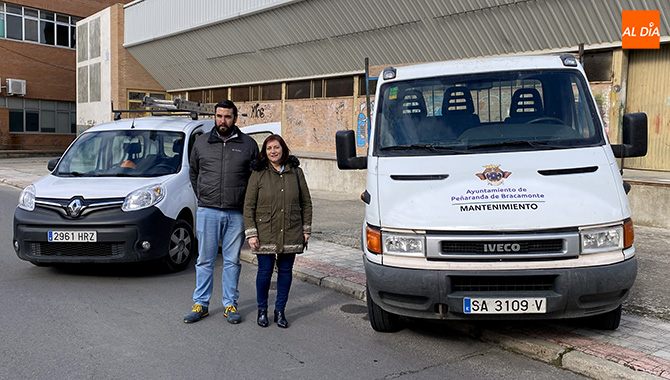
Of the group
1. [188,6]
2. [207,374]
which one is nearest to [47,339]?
[207,374]

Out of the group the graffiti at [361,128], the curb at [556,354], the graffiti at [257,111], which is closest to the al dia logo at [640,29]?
the graffiti at [361,128]

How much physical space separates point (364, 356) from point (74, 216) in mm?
3768

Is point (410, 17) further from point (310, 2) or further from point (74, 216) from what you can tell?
point (74, 216)

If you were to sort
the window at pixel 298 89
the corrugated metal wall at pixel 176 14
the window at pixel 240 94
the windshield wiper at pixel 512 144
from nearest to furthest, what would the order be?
the windshield wiper at pixel 512 144 → the corrugated metal wall at pixel 176 14 → the window at pixel 298 89 → the window at pixel 240 94

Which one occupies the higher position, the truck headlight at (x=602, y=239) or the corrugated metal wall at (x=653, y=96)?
the corrugated metal wall at (x=653, y=96)

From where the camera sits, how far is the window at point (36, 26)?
3738cm

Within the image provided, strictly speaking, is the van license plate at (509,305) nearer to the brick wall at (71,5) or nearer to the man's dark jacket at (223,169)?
the man's dark jacket at (223,169)

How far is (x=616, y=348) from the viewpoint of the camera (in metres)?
4.61

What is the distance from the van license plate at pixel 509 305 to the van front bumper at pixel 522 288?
0.03 metres

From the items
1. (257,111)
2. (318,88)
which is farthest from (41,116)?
(318,88)

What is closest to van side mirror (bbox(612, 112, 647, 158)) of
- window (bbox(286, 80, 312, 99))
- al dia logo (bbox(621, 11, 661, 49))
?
al dia logo (bbox(621, 11, 661, 49))

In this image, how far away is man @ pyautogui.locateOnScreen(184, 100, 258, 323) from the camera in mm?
5508

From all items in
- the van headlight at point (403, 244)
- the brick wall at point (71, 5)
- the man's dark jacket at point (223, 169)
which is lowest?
the van headlight at point (403, 244)

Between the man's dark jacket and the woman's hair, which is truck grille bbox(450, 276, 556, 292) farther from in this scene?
the man's dark jacket
